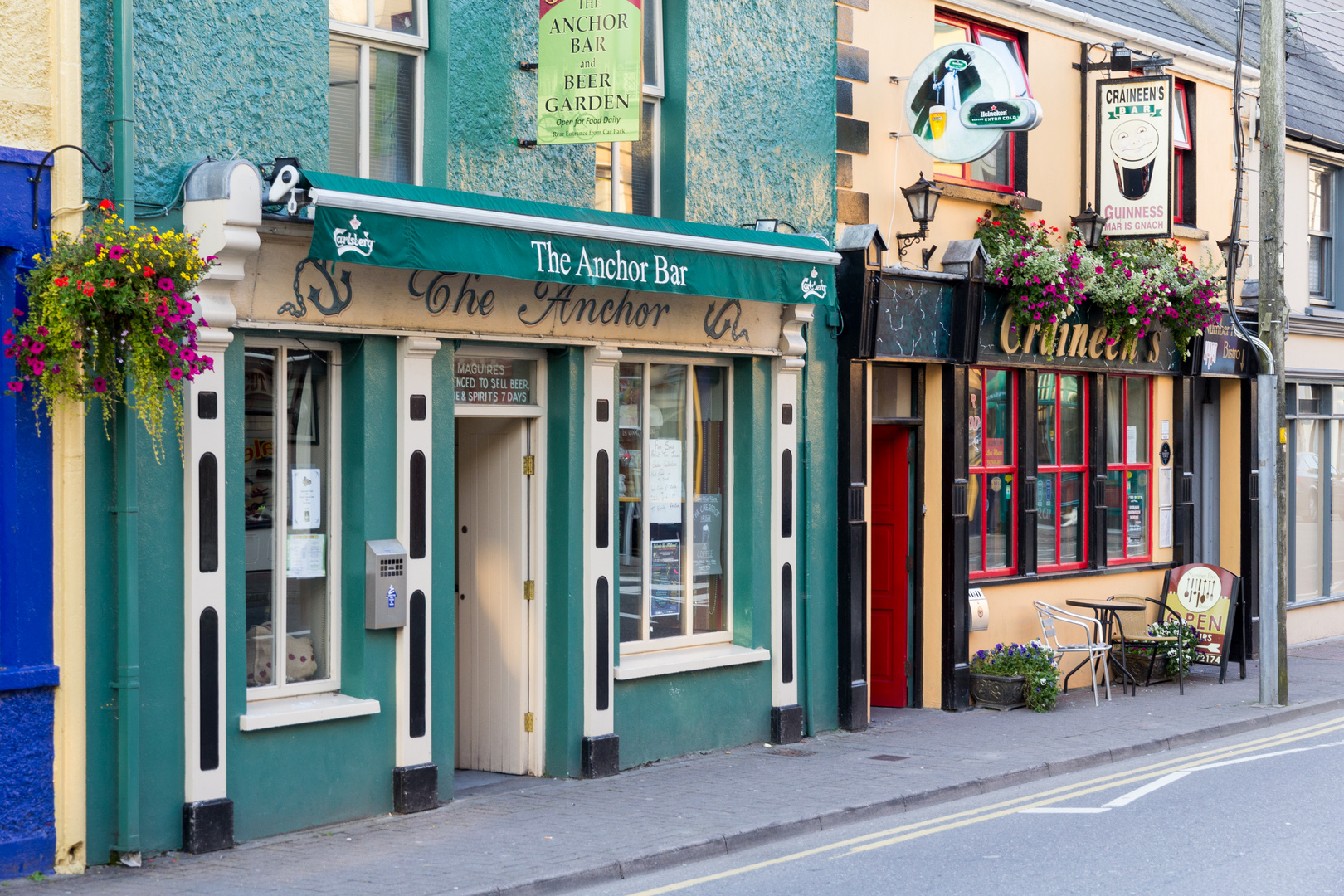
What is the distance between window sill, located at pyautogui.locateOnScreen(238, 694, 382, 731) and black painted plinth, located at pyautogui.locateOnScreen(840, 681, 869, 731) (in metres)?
4.60

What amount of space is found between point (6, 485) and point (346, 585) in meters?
2.18

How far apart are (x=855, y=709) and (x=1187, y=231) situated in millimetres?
7136

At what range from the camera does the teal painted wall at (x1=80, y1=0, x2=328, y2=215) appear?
304 inches

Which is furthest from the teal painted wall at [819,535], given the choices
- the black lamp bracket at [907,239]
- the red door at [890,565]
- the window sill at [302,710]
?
the window sill at [302,710]

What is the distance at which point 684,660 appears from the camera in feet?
35.6

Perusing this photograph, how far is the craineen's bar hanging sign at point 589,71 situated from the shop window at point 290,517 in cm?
218

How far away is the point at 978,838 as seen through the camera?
8570 mm

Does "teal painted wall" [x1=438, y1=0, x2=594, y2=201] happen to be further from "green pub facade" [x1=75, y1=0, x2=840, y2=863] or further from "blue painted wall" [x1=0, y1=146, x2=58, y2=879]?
"blue painted wall" [x1=0, y1=146, x2=58, y2=879]

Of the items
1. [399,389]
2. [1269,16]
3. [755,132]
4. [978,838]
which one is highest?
[1269,16]

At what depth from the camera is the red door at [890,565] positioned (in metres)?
13.4

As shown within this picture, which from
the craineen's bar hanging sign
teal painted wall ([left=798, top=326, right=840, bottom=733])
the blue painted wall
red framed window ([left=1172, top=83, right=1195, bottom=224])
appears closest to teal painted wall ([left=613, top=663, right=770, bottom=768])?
teal painted wall ([left=798, top=326, right=840, bottom=733])

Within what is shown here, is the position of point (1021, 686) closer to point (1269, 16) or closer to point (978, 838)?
point (978, 838)

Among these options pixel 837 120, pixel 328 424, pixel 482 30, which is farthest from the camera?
pixel 837 120

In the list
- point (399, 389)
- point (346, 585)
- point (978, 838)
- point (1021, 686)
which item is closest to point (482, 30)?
point (399, 389)
